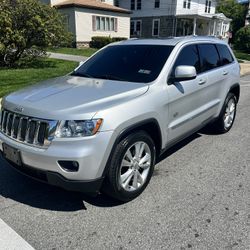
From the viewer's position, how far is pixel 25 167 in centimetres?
305

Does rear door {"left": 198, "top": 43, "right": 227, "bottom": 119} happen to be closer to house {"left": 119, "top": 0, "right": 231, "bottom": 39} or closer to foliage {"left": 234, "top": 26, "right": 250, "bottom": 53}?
foliage {"left": 234, "top": 26, "right": 250, "bottom": 53}

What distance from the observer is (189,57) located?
14.1 feet

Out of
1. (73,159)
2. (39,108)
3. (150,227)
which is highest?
(39,108)

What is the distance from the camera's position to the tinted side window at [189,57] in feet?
13.2

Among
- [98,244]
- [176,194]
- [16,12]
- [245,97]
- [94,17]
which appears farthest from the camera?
[94,17]

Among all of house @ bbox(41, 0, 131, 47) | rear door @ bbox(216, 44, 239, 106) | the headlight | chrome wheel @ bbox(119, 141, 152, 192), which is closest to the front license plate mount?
the headlight

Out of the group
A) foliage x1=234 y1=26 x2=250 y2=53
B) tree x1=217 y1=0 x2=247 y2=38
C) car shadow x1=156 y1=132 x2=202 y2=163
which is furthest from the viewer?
tree x1=217 y1=0 x2=247 y2=38

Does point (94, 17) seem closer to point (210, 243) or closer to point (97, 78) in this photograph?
point (97, 78)

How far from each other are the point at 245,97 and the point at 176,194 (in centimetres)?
677

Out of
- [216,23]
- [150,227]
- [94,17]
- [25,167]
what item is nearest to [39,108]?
[25,167]

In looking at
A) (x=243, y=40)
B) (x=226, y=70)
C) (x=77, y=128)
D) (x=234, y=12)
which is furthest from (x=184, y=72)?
(x=234, y=12)

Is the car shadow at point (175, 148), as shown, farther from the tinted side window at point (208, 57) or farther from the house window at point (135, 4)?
the house window at point (135, 4)

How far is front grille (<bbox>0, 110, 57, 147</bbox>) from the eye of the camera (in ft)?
9.35

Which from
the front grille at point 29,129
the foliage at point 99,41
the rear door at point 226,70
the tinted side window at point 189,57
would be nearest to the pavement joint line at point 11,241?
the front grille at point 29,129
